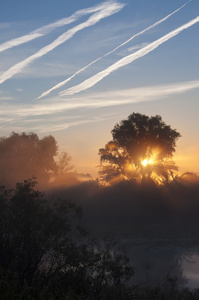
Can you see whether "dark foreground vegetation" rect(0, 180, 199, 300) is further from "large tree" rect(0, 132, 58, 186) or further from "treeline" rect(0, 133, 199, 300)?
"large tree" rect(0, 132, 58, 186)

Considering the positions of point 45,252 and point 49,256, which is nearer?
point 49,256

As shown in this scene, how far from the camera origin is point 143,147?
6519cm

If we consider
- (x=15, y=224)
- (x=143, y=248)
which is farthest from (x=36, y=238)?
(x=143, y=248)

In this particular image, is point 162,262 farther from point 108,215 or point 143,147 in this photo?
point 143,147

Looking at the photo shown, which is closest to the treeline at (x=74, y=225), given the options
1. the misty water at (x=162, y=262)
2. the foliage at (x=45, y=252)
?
the foliage at (x=45, y=252)

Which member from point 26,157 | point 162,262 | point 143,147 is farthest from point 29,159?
point 162,262

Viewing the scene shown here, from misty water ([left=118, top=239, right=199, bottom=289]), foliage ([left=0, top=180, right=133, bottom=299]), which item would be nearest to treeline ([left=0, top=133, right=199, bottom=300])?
foliage ([left=0, top=180, right=133, bottom=299])

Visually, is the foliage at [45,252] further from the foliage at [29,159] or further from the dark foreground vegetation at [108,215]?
the foliage at [29,159]

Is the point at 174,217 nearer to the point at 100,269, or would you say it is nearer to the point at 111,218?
the point at 111,218

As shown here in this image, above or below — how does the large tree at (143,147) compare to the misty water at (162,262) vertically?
above

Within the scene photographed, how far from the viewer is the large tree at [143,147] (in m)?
64.7

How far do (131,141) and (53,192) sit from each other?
16.0 m

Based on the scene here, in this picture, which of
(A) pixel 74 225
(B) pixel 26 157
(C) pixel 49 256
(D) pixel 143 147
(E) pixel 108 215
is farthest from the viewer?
(B) pixel 26 157

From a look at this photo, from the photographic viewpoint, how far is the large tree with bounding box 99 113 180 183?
64688mm
